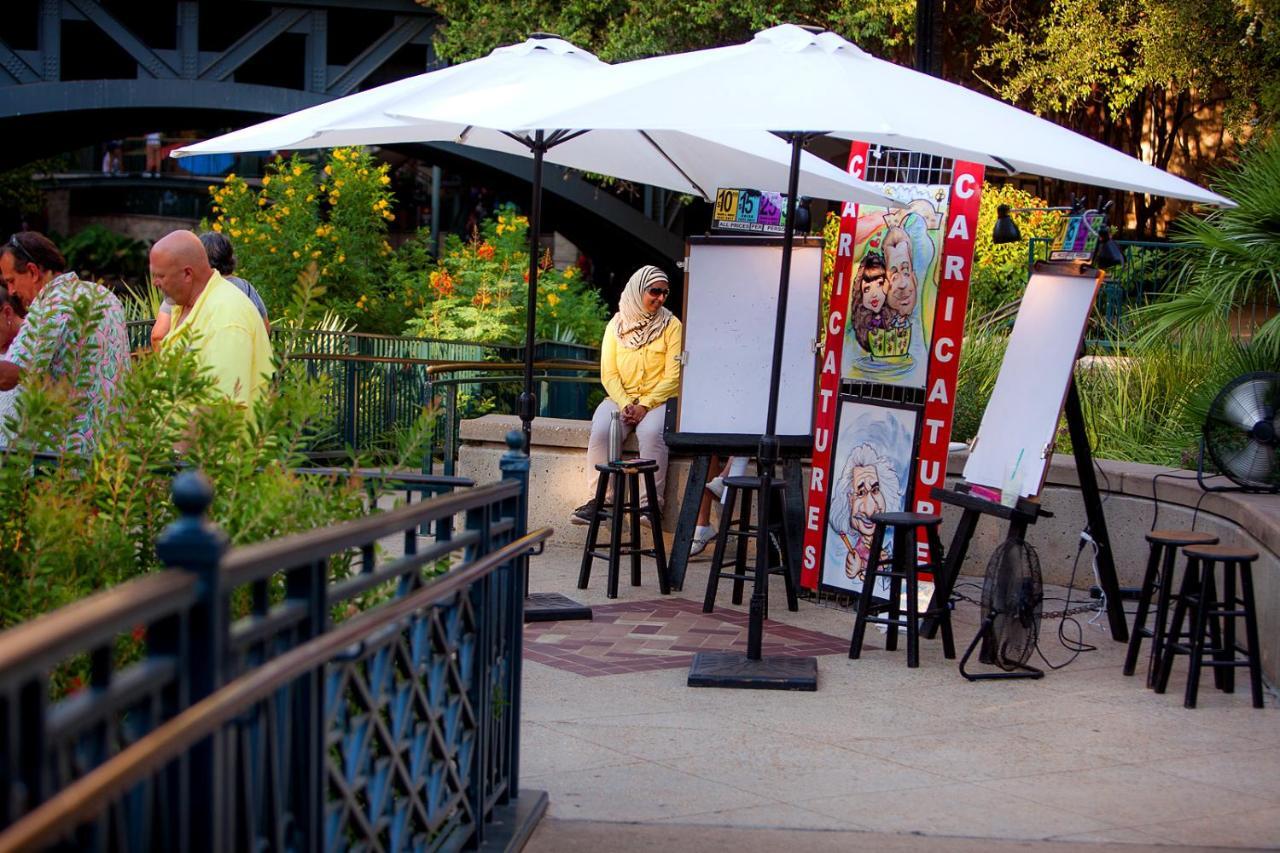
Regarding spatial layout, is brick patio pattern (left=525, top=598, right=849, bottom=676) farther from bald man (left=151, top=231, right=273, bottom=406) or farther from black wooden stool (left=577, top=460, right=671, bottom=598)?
bald man (left=151, top=231, right=273, bottom=406)

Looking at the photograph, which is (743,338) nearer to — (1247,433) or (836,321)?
(836,321)

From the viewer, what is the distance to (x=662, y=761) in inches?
217

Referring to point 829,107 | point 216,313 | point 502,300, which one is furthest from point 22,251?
point 502,300

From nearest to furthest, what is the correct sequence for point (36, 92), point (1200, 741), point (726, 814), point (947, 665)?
point (726, 814) → point (1200, 741) → point (947, 665) → point (36, 92)

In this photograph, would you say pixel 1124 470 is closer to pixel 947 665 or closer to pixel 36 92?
pixel 947 665

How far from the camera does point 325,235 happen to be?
63.4ft

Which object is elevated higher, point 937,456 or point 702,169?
point 702,169

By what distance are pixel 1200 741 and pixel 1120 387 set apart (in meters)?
5.38

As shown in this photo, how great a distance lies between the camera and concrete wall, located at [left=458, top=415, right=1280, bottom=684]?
734 cm

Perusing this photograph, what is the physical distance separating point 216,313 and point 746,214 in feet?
13.4

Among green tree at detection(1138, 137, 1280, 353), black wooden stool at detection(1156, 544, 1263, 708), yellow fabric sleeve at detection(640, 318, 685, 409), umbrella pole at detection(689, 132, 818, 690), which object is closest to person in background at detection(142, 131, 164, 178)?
yellow fabric sleeve at detection(640, 318, 685, 409)

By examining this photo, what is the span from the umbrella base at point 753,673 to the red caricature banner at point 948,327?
5.17 ft

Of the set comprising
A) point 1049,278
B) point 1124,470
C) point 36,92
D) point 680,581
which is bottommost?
point 680,581

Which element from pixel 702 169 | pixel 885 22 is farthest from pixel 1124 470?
pixel 885 22
